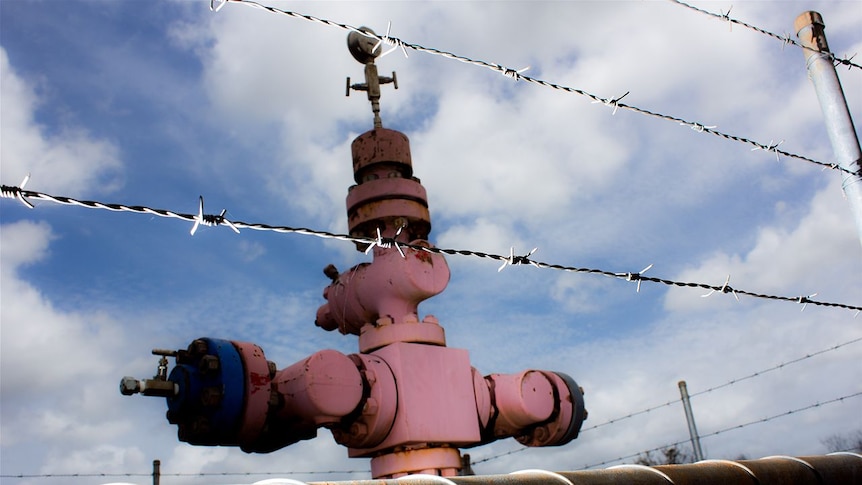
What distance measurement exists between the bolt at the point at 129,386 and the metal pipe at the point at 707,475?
101 inches

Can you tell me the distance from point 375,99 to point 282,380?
2.69m

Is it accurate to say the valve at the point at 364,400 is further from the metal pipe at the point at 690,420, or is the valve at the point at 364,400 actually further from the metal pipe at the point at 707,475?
the metal pipe at the point at 690,420

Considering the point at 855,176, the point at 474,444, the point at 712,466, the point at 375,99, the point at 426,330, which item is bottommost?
the point at 712,466

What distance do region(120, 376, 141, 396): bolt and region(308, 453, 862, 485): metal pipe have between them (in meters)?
2.57

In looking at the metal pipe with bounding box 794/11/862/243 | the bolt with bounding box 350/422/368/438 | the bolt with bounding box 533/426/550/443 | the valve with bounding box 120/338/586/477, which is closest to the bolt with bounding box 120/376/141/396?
the valve with bounding box 120/338/586/477

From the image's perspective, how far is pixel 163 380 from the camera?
484 centimetres

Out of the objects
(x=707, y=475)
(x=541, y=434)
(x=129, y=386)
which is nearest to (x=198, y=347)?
(x=129, y=386)

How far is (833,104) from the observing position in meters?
5.39

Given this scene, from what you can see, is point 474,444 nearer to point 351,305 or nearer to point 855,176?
point 351,305

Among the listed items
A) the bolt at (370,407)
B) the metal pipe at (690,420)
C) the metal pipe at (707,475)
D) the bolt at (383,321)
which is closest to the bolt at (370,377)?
the bolt at (370,407)

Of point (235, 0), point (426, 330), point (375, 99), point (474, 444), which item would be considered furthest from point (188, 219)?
point (375, 99)

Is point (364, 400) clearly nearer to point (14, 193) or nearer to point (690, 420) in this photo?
point (14, 193)

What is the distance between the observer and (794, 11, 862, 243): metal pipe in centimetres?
520

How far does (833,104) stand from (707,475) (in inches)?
124
